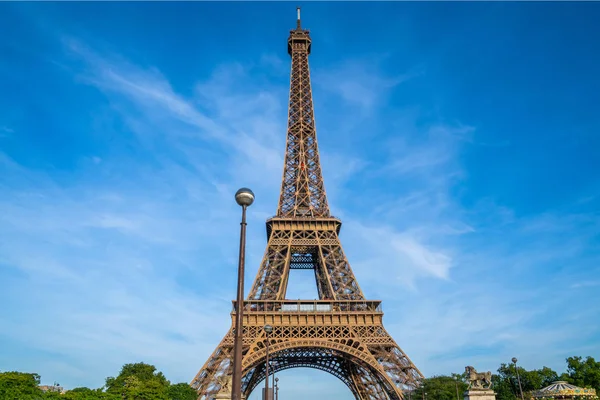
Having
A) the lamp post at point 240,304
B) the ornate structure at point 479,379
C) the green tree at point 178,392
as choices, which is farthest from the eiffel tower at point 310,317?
the lamp post at point 240,304

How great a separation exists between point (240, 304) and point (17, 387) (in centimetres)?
4838

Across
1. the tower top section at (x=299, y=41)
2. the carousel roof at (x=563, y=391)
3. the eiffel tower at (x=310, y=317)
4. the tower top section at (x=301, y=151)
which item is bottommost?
the carousel roof at (x=563, y=391)

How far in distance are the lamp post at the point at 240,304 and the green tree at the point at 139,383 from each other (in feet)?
154

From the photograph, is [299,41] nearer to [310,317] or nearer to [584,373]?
[310,317]

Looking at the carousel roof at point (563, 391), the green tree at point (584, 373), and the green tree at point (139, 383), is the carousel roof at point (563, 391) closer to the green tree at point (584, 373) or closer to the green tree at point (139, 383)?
the green tree at point (584, 373)

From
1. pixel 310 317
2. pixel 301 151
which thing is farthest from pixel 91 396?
pixel 301 151

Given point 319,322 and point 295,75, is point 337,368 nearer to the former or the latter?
point 319,322

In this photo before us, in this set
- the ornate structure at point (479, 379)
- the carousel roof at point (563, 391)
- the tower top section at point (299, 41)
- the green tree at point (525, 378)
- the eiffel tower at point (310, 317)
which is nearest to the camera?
the ornate structure at point (479, 379)

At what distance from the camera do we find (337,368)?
2029 inches

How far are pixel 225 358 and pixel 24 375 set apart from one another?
25.7 metres

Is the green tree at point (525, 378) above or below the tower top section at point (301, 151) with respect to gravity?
below

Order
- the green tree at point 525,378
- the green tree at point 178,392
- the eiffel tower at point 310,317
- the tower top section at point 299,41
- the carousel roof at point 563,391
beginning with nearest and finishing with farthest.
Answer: the eiffel tower at point 310,317
the carousel roof at point 563,391
the green tree at point 178,392
the green tree at point 525,378
the tower top section at point 299,41

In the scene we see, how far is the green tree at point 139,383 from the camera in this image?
51.1 m

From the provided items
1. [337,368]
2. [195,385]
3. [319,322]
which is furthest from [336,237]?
[195,385]
